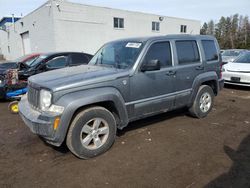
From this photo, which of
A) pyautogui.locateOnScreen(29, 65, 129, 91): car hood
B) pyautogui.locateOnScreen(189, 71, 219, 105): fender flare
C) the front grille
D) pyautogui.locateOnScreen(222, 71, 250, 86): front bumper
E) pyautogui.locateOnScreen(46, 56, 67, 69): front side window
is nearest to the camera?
pyautogui.locateOnScreen(29, 65, 129, 91): car hood

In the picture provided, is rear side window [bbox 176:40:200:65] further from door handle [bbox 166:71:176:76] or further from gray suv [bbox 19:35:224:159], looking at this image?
door handle [bbox 166:71:176:76]


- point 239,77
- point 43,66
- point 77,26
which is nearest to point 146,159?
point 43,66

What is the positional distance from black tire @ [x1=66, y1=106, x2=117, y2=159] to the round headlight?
459 millimetres

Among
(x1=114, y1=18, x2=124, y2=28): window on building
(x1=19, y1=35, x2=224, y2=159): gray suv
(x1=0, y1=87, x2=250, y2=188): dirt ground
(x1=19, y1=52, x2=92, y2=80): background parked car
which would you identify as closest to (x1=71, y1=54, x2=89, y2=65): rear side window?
(x1=19, y1=52, x2=92, y2=80): background parked car

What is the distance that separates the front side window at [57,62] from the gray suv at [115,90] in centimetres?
257

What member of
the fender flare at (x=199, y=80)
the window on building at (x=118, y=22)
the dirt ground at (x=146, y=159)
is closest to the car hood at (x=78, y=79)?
the dirt ground at (x=146, y=159)

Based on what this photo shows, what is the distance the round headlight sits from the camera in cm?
318

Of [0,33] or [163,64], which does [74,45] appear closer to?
[163,64]

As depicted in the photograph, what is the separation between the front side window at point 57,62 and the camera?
6.95 metres

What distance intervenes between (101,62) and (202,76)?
2.37 meters

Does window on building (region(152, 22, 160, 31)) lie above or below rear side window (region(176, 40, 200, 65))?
above

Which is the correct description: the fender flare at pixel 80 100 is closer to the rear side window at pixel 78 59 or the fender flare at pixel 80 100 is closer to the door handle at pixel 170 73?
the door handle at pixel 170 73

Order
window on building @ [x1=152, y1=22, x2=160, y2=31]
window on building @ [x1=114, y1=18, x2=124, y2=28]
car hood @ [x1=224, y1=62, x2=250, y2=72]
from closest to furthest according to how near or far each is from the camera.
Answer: car hood @ [x1=224, y1=62, x2=250, y2=72], window on building @ [x1=114, y1=18, x2=124, y2=28], window on building @ [x1=152, y1=22, x2=160, y2=31]

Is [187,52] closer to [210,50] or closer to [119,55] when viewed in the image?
[210,50]
